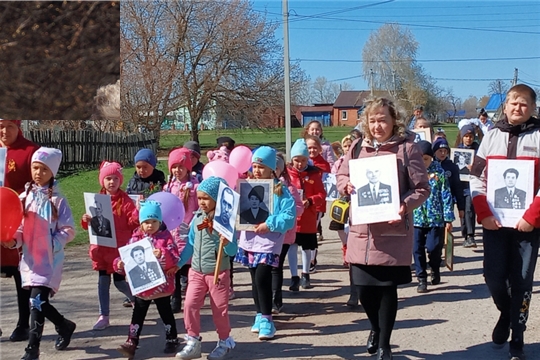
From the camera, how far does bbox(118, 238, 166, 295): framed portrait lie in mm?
5426

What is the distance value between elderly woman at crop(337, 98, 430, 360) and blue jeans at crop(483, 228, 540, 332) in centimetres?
74

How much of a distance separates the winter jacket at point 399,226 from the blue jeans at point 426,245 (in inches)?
113

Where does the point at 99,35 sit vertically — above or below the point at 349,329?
above

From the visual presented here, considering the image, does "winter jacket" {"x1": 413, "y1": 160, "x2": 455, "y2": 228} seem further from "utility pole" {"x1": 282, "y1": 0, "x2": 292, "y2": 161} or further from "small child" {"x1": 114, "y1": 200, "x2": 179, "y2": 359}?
"utility pole" {"x1": 282, "y1": 0, "x2": 292, "y2": 161}

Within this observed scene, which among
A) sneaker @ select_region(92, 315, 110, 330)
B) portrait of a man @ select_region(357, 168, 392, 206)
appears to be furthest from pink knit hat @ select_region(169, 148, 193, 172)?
portrait of a man @ select_region(357, 168, 392, 206)

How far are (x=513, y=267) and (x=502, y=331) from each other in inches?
24.0

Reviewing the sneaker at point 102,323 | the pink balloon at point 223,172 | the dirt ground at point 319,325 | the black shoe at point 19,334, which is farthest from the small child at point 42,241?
the pink balloon at point 223,172

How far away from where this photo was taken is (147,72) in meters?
30.0

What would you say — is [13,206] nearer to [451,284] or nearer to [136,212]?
[136,212]

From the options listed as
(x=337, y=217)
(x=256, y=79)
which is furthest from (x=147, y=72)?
(x=337, y=217)

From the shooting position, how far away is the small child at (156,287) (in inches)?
216

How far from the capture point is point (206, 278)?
5.55 m

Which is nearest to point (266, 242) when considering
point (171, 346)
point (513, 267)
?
point (171, 346)

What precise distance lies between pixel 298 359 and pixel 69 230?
2.19 m
